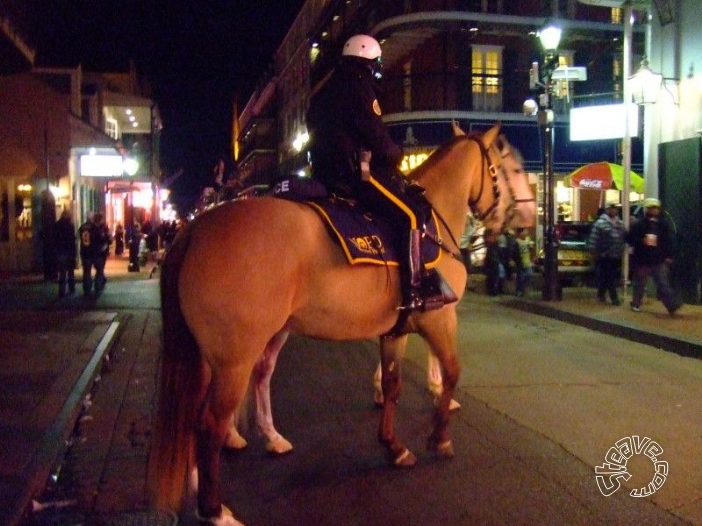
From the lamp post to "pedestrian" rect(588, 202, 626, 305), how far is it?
101cm

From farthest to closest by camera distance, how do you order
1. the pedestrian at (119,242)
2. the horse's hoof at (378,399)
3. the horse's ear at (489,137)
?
the pedestrian at (119,242), the horse's hoof at (378,399), the horse's ear at (489,137)

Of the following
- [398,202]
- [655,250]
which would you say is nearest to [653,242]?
[655,250]

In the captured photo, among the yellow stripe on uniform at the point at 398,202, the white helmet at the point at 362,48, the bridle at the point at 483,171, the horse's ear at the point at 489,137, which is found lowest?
the yellow stripe on uniform at the point at 398,202

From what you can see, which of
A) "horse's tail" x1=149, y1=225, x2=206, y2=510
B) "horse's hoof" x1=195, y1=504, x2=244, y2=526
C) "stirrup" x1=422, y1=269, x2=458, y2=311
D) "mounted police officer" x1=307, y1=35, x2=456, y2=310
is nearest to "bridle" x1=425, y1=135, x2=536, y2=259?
"mounted police officer" x1=307, y1=35, x2=456, y2=310

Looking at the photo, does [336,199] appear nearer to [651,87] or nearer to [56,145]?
[651,87]

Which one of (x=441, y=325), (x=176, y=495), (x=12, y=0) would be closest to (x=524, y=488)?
(x=441, y=325)

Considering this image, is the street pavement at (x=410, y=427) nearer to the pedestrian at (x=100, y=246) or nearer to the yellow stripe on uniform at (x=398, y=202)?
the yellow stripe on uniform at (x=398, y=202)

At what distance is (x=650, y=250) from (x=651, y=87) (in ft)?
11.8

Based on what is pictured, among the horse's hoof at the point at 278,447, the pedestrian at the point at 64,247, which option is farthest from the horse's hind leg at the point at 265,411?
the pedestrian at the point at 64,247

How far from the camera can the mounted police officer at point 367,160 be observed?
17.1 ft

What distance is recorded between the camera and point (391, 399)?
5770 mm

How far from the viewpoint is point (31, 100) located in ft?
80.1

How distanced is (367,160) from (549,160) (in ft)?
42.5

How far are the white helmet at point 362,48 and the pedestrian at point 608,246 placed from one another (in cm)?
1135
